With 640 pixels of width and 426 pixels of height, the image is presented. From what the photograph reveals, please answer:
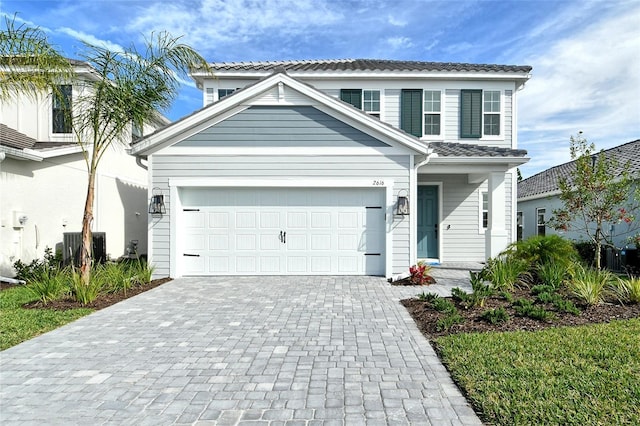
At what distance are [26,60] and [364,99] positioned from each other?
29.6 ft

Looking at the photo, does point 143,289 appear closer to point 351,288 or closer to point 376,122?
point 351,288

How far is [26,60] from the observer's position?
631 cm

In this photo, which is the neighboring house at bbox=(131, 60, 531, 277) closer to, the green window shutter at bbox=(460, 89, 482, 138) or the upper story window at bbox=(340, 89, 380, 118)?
the green window shutter at bbox=(460, 89, 482, 138)

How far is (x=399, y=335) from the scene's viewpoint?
4.84 m

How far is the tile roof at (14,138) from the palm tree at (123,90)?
3041mm

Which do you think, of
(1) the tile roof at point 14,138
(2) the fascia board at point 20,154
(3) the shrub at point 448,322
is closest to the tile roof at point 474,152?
(3) the shrub at point 448,322

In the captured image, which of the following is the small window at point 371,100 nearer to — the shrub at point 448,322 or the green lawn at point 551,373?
the shrub at point 448,322

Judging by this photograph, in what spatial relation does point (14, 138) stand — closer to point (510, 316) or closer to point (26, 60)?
point (26, 60)

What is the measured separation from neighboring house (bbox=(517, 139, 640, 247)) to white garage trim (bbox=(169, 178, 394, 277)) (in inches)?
328

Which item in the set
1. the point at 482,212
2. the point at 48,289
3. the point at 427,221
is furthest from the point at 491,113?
the point at 48,289

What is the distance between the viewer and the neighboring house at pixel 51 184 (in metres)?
8.53

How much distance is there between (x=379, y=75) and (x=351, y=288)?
7542mm

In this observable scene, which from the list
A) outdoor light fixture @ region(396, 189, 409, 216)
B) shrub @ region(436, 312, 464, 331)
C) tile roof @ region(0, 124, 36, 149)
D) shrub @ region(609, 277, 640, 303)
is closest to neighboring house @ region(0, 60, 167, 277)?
tile roof @ region(0, 124, 36, 149)

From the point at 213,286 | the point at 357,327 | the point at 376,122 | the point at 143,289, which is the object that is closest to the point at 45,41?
the point at 143,289
